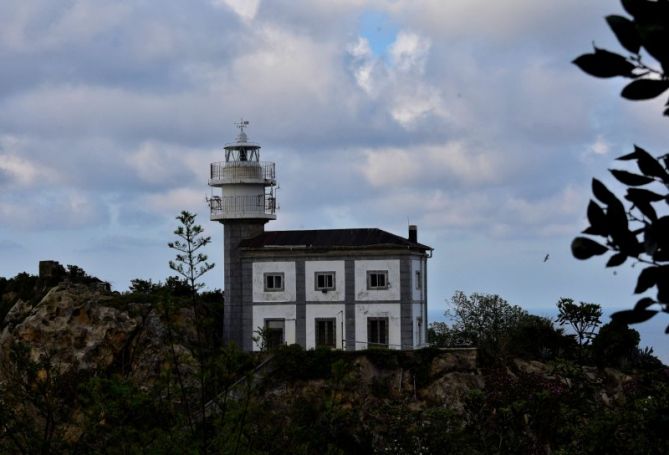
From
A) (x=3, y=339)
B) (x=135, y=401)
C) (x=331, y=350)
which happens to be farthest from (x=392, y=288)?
(x=135, y=401)

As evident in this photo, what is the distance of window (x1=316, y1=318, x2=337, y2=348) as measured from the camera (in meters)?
33.0

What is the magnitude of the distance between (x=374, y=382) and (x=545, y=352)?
5.04m

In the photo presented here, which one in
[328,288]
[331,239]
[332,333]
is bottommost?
[332,333]

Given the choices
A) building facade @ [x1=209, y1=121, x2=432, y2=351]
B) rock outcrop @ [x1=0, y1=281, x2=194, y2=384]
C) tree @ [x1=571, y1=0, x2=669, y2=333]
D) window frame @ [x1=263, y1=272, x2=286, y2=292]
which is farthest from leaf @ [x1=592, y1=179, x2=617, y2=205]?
window frame @ [x1=263, y1=272, x2=286, y2=292]

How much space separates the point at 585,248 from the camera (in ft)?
8.51

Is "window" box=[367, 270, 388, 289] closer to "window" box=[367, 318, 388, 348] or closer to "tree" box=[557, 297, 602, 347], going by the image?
"window" box=[367, 318, 388, 348]

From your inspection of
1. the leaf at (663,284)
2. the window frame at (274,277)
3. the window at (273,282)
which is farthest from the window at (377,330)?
the leaf at (663,284)

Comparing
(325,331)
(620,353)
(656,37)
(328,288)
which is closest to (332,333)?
(325,331)

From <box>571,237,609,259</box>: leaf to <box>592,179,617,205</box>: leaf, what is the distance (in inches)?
4.3

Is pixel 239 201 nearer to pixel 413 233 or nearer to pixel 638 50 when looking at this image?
pixel 413 233

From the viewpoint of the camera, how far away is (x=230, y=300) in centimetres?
3409

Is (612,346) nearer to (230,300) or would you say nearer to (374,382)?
(374,382)

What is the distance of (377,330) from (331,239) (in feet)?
11.2

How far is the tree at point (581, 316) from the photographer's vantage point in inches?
1056
